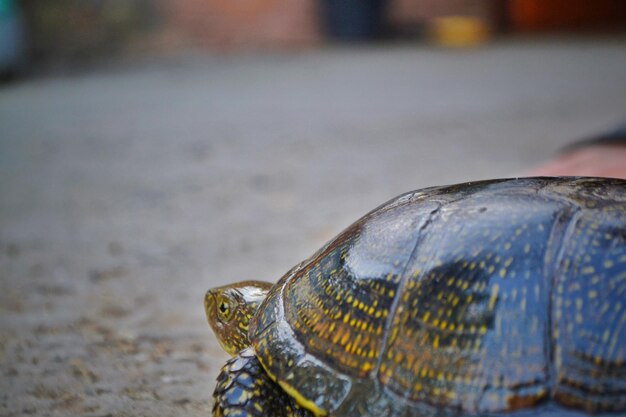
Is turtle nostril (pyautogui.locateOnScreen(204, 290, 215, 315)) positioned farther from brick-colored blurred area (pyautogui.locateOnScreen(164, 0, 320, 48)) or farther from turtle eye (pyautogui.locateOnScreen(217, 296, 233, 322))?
brick-colored blurred area (pyautogui.locateOnScreen(164, 0, 320, 48))

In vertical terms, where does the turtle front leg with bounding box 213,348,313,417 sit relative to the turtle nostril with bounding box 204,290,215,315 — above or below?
below

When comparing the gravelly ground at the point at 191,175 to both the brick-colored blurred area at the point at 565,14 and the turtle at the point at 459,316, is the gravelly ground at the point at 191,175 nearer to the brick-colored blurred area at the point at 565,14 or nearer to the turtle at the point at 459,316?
the turtle at the point at 459,316

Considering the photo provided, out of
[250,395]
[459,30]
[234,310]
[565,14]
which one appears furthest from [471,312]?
[565,14]

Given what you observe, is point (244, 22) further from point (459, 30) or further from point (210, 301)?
point (210, 301)

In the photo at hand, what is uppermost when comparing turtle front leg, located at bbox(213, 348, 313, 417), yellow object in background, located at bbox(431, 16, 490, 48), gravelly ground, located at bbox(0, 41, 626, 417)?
yellow object in background, located at bbox(431, 16, 490, 48)

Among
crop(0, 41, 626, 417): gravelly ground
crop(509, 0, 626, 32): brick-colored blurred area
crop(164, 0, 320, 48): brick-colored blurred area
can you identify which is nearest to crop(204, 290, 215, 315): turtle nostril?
crop(0, 41, 626, 417): gravelly ground

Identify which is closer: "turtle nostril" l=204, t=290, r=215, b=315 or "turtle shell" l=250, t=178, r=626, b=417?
"turtle shell" l=250, t=178, r=626, b=417

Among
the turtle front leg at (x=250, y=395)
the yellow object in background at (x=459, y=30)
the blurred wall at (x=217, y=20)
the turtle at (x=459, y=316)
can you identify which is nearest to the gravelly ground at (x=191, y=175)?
the turtle front leg at (x=250, y=395)

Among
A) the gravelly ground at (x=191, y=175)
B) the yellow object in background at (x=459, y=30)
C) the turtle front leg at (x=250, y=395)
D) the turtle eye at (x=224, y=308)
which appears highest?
the yellow object in background at (x=459, y=30)

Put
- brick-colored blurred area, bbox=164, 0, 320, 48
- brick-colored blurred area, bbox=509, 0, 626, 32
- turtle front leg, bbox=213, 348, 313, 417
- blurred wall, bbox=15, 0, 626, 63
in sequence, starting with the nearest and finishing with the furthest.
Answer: turtle front leg, bbox=213, 348, 313, 417 → blurred wall, bbox=15, 0, 626, 63 → brick-colored blurred area, bbox=164, 0, 320, 48 → brick-colored blurred area, bbox=509, 0, 626, 32
